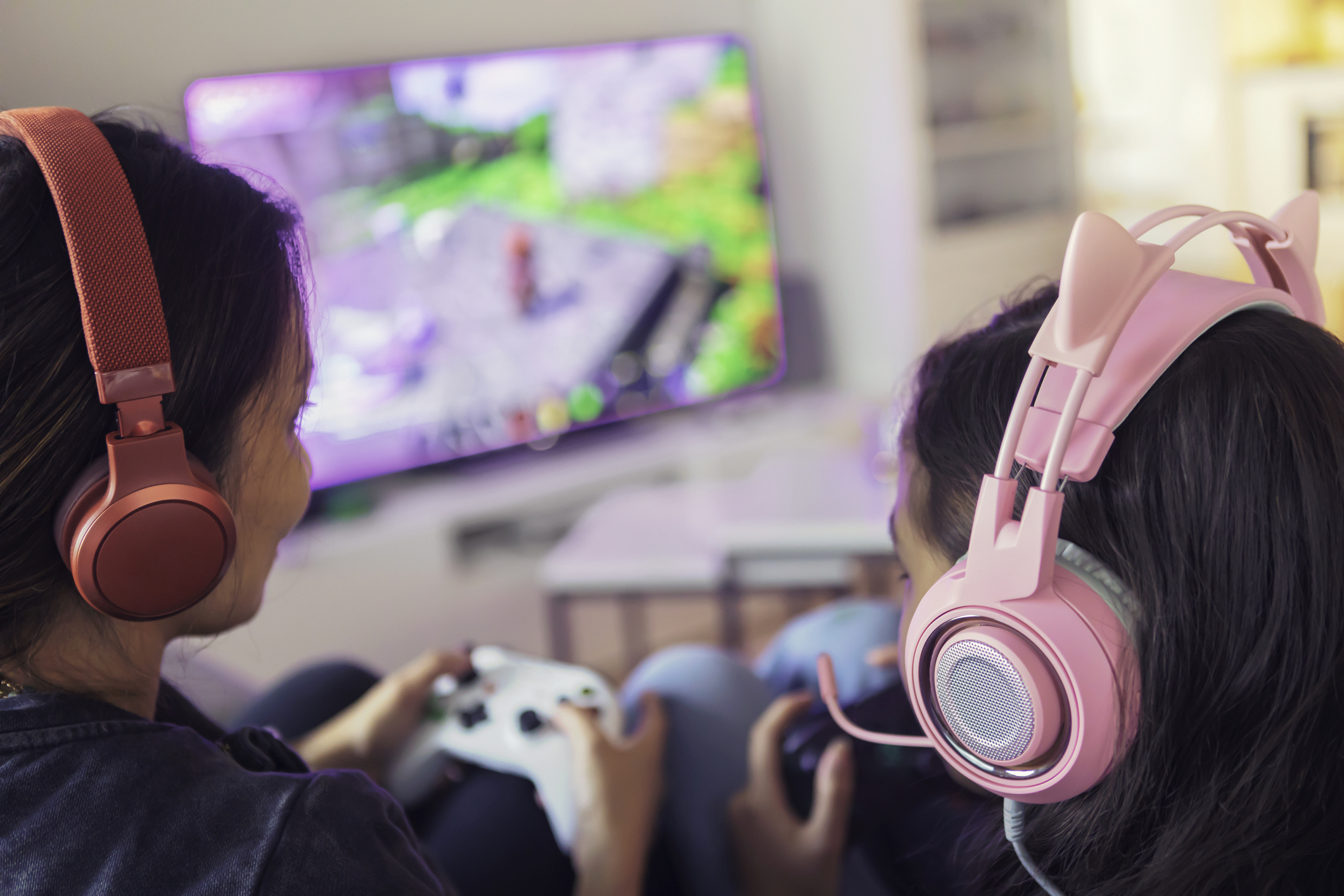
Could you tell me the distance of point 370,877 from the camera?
58 centimetres

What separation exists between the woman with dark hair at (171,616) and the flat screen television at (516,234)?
56.2 inches

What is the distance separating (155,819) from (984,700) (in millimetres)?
427

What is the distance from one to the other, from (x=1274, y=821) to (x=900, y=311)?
2.66 m

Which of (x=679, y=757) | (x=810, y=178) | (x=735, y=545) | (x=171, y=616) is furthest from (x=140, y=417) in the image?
(x=810, y=178)

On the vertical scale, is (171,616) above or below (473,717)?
above

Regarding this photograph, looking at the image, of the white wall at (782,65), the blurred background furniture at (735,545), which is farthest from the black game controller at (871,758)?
the white wall at (782,65)

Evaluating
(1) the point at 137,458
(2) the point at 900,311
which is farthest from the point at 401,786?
(2) the point at 900,311

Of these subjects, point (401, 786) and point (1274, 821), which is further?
point (401, 786)

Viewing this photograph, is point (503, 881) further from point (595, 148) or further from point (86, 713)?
point (595, 148)

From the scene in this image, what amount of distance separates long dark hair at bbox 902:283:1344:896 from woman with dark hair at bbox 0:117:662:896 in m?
0.40

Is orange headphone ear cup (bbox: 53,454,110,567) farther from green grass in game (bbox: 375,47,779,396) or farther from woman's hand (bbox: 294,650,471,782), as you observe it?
green grass in game (bbox: 375,47,779,396)

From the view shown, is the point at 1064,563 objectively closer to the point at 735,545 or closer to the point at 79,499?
the point at 79,499

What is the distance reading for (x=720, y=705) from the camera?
1.03 meters

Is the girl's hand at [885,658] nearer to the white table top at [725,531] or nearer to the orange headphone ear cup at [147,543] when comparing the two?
the orange headphone ear cup at [147,543]
